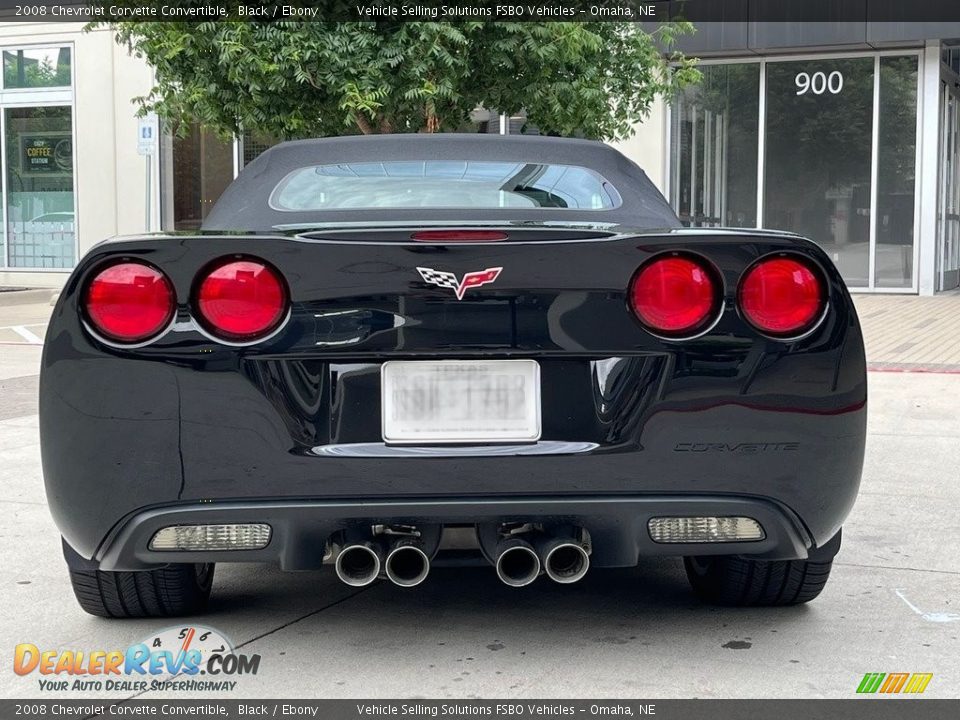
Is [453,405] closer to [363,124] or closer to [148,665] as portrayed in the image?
[148,665]

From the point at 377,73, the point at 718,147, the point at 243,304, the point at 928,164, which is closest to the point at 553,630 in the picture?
the point at 243,304

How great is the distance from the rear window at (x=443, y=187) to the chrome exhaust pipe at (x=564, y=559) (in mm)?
1175

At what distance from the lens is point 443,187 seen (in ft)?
13.1

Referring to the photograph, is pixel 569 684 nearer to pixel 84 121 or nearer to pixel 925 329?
pixel 925 329

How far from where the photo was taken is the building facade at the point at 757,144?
62.0 ft

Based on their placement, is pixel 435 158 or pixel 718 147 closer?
pixel 435 158

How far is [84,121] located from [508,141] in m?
19.7

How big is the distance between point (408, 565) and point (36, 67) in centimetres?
2201

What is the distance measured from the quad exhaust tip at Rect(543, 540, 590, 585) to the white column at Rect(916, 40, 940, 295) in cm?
1713

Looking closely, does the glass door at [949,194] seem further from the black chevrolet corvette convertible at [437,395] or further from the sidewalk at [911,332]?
the black chevrolet corvette convertible at [437,395]

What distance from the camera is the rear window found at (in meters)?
3.91

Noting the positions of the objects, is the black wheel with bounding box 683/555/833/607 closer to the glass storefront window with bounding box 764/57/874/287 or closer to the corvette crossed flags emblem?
the corvette crossed flags emblem

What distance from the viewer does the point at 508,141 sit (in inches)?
174
